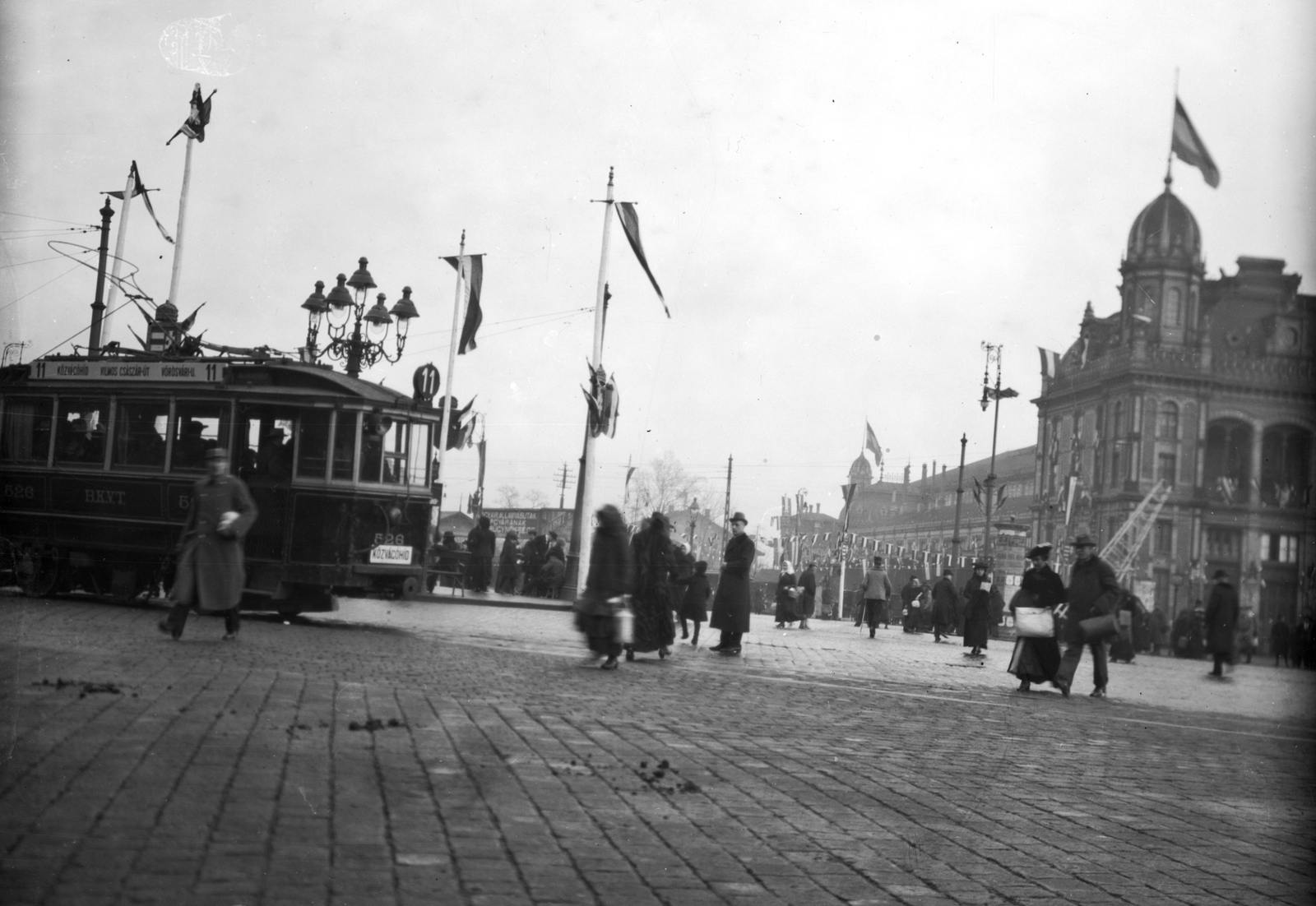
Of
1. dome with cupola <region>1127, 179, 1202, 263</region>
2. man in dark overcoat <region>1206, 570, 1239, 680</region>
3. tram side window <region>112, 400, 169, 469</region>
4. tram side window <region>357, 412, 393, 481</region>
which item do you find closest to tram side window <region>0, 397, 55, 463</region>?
tram side window <region>112, 400, 169, 469</region>

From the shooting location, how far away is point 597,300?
1268 inches

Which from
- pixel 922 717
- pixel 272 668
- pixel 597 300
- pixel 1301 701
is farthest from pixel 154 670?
pixel 597 300

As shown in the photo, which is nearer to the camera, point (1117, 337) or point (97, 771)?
point (97, 771)

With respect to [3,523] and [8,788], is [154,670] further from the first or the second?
[3,523]

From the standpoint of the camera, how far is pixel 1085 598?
1462 centimetres

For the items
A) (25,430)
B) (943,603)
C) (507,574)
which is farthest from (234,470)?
(943,603)

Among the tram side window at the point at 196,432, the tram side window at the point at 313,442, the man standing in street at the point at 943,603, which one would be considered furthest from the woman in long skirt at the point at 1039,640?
the man standing in street at the point at 943,603

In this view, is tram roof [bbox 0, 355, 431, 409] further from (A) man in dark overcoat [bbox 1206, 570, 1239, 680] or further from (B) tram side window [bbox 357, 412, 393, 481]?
(A) man in dark overcoat [bbox 1206, 570, 1239, 680]

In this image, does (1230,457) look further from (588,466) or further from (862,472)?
(862,472)

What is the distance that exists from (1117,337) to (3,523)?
36.6 metres

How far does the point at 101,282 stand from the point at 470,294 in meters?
7.08

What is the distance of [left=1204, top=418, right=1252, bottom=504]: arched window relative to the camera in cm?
5362

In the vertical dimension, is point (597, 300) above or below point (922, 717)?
above

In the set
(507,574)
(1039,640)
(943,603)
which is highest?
(1039,640)
